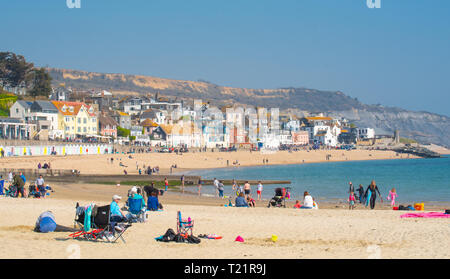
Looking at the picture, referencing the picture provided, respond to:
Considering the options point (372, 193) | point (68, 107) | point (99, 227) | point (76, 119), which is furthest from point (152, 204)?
point (68, 107)

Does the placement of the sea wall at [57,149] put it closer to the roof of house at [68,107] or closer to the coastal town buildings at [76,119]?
the coastal town buildings at [76,119]

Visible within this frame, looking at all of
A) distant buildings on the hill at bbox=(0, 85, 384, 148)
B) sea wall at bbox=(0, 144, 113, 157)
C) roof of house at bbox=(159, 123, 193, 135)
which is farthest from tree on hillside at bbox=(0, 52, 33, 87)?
sea wall at bbox=(0, 144, 113, 157)

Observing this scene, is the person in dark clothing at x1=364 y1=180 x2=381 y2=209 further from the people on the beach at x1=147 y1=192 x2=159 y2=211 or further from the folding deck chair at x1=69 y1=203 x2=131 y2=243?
the folding deck chair at x1=69 y1=203 x2=131 y2=243

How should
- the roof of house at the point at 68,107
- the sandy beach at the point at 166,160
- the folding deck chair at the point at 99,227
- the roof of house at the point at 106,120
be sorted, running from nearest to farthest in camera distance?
the folding deck chair at the point at 99,227
the sandy beach at the point at 166,160
the roof of house at the point at 68,107
the roof of house at the point at 106,120

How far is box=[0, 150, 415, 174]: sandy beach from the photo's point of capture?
158 ft

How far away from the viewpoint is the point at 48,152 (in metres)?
58.0

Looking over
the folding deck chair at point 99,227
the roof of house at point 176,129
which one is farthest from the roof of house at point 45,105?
the folding deck chair at point 99,227

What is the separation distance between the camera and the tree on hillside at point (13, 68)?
96.3 meters

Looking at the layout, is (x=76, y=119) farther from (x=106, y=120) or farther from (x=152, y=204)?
(x=152, y=204)

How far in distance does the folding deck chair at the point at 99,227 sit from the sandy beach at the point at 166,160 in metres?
34.4

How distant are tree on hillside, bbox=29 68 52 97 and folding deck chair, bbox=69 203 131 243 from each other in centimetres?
9114
